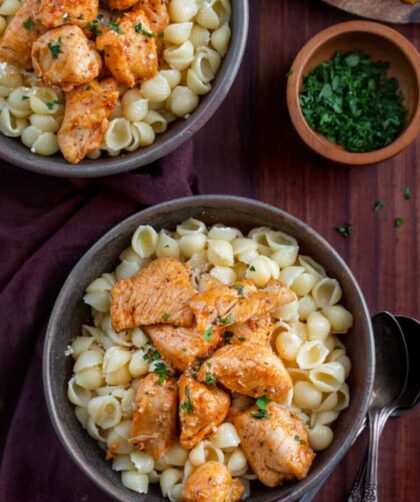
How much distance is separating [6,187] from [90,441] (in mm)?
1137

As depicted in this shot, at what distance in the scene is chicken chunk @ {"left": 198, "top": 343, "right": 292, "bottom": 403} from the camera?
2.86 metres

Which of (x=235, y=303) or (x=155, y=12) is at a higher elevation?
(x=155, y=12)

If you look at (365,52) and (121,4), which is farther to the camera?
(365,52)

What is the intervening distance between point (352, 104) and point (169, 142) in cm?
85

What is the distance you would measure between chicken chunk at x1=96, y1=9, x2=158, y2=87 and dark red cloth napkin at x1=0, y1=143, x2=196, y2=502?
40 cm

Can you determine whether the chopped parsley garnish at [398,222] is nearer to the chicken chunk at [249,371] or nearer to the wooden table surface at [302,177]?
the wooden table surface at [302,177]

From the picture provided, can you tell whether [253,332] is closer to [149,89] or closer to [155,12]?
[149,89]

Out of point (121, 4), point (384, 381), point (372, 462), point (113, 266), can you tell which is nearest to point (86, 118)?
point (121, 4)

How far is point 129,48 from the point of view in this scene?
9.70 feet

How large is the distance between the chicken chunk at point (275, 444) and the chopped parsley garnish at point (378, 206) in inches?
40.3

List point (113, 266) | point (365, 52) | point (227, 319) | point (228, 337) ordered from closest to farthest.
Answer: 1. point (227, 319)
2. point (228, 337)
3. point (113, 266)
4. point (365, 52)

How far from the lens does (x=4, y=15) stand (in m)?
3.15

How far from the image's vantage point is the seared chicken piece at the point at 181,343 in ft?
9.60

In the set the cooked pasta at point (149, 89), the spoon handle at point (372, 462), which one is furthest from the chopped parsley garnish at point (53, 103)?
the spoon handle at point (372, 462)
